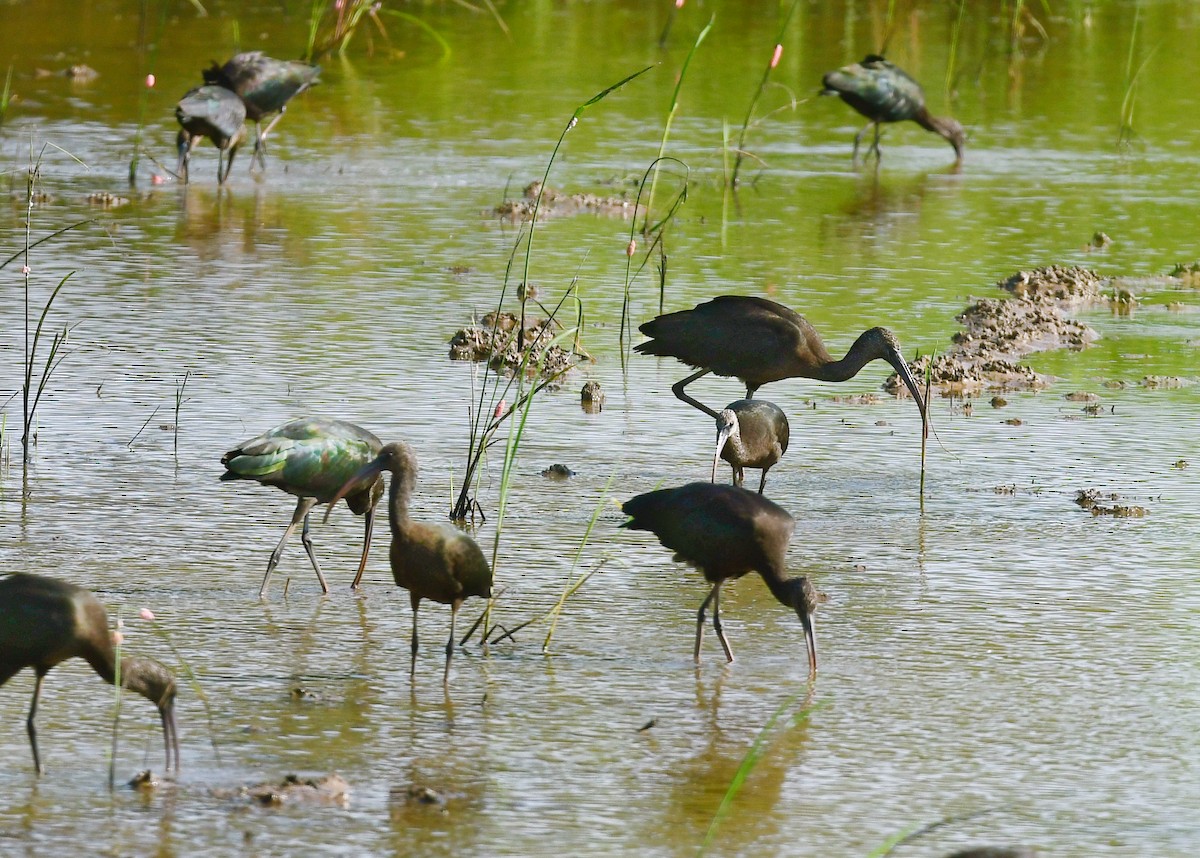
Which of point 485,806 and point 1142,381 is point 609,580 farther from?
point 1142,381

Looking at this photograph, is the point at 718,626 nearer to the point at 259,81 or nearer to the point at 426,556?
the point at 426,556

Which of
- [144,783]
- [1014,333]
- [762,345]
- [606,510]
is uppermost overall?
[762,345]

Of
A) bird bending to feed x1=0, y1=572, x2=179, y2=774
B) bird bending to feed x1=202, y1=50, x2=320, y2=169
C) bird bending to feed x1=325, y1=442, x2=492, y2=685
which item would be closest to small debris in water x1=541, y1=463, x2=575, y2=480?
bird bending to feed x1=325, y1=442, x2=492, y2=685

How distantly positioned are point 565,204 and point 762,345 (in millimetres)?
5107

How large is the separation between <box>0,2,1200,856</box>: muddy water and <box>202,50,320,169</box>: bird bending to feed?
48 centimetres

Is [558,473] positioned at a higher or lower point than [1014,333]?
lower

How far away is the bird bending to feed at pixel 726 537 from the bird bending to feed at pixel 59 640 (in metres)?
1.82

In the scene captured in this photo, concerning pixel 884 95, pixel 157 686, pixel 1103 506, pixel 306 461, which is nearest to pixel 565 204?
pixel 884 95

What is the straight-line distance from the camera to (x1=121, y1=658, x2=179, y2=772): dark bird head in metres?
5.50

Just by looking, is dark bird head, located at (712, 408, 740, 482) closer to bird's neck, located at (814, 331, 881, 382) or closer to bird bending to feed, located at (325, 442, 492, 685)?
bird's neck, located at (814, 331, 881, 382)

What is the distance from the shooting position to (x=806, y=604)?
6410mm

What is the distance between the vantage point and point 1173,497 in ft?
27.7

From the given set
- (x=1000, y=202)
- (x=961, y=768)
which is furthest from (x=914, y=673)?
(x=1000, y=202)

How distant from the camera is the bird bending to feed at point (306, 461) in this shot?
6.99 m
